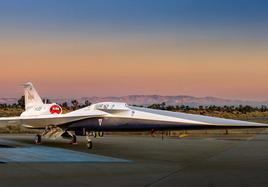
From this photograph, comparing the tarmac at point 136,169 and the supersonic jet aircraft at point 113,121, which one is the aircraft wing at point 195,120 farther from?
the tarmac at point 136,169

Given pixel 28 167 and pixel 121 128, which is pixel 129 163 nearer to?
pixel 28 167

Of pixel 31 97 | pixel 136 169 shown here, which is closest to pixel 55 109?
pixel 31 97

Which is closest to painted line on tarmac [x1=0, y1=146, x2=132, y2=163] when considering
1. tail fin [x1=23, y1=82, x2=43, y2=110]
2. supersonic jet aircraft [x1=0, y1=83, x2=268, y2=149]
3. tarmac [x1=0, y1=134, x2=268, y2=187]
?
tarmac [x1=0, y1=134, x2=268, y2=187]

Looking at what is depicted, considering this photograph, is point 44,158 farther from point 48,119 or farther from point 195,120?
point 48,119

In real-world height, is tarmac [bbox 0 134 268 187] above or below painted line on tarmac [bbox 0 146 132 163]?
below

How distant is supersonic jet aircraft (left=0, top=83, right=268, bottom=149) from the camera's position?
18.7 meters

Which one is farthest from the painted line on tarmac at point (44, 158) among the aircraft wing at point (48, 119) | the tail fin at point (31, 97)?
the tail fin at point (31, 97)

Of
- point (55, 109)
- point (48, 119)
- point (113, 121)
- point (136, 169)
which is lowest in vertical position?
point (136, 169)

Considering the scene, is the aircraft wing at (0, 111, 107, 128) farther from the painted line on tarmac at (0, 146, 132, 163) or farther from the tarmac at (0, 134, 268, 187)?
the painted line on tarmac at (0, 146, 132, 163)

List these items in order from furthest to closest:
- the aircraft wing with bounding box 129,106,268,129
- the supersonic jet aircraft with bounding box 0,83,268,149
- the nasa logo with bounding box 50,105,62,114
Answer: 1. the nasa logo with bounding box 50,105,62,114
2. the supersonic jet aircraft with bounding box 0,83,268,149
3. the aircraft wing with bounding box 129,106,268,129

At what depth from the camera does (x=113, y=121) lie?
21453 millimetres

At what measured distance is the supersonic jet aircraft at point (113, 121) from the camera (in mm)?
18698

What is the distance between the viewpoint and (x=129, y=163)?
1580cm

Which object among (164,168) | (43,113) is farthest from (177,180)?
(43,113)
